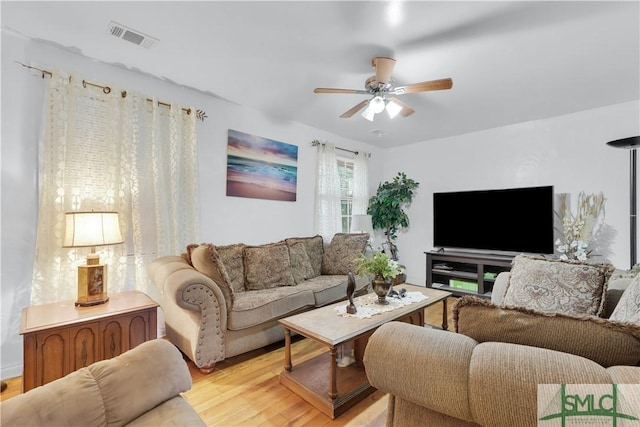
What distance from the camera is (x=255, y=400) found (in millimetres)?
1839

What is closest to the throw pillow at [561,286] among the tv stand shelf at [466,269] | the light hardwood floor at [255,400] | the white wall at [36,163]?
the light hardwood floor at [255,400]

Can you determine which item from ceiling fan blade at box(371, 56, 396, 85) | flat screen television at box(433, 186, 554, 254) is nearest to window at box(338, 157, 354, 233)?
flat screen television at box(433, 186, 554, 254)

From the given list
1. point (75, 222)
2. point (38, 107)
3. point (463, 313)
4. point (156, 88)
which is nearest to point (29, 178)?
point (38, 107)

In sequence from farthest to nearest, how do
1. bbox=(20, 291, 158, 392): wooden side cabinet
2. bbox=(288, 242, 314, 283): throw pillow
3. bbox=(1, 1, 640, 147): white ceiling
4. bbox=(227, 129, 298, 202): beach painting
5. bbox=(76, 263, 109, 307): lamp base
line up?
1. bbox=(227, 129, 298, 202): beach painting
2. bbox=(288, 242, 314, 283): throw pillow
3. bbox=(76, 263, 109, 307): lamp base
4. bbox=(1, 1, 640, 147): white ceiling
5. bbox=(20, 291, 158, 392): wooden side cabinet

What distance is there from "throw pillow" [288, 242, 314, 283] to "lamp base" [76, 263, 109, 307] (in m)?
1.67

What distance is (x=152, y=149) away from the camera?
268cm

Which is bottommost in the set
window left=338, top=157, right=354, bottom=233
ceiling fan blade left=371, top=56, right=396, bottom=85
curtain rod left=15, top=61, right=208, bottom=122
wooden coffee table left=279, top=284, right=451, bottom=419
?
wooden coffee table left=279, top=284, right=451, bottom=419

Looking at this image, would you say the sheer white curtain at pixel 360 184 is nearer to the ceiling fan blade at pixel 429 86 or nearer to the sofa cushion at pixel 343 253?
the sofa cushion at pixel 343 253

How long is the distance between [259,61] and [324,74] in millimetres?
587

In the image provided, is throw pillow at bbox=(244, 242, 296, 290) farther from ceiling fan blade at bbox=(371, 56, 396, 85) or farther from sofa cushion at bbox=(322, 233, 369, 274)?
ceiling fan blade at bbox=(371, 56, 396, 85)

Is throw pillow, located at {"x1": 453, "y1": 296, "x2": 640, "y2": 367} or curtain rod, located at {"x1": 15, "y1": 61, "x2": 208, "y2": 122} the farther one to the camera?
curtain rod, located at {"x1": 15, "y1": 61, "x2": 208, "y2": 122}

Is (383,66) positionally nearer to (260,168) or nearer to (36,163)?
(260,168)

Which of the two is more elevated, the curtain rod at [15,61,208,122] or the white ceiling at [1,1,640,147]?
the white ceiling at [1,1,640,147]

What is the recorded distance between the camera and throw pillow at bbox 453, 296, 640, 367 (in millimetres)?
807
